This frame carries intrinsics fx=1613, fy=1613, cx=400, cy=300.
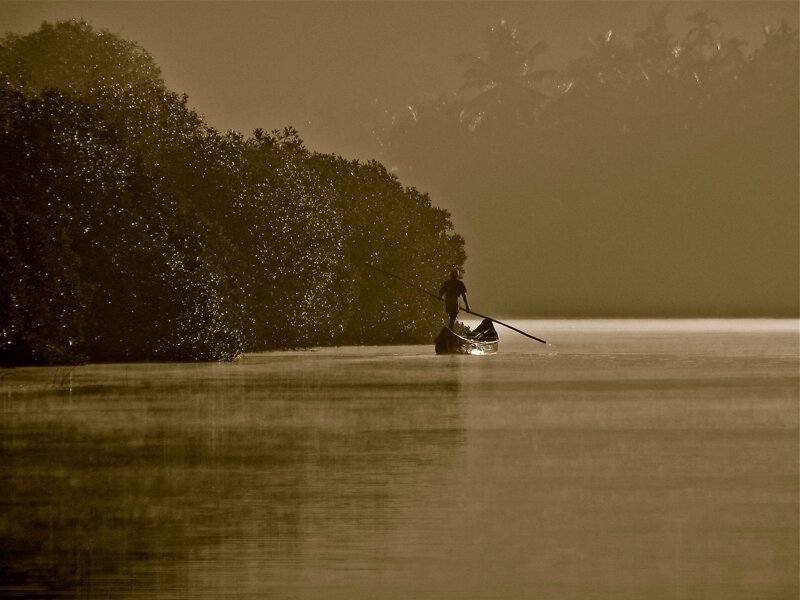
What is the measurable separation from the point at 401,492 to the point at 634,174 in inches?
3812

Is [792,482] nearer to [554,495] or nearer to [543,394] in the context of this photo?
[554,495]

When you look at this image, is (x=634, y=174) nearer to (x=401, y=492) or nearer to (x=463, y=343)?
(x=463, y=343)

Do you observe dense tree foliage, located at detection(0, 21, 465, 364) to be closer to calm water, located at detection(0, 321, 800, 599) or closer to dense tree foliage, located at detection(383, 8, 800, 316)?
calm water, located at detection(0, 321, 800, 599)

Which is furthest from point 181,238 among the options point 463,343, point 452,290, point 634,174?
point 634,174

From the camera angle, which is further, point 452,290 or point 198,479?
point 452,290

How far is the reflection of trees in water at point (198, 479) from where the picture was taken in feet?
31.2

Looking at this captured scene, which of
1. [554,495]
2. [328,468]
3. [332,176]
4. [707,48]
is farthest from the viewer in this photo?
[707,48]

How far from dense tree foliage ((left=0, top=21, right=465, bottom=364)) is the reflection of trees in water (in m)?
9.15

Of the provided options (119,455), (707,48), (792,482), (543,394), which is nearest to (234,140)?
(543,394)

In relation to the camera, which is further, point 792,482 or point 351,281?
point 351,281

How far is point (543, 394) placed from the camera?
24391 millimetres

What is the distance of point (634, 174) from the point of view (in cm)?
10762

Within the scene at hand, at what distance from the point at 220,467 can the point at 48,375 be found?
16560mm

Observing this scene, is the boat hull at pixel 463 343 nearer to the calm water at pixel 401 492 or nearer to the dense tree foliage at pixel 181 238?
the dense tree foliage at pixel 181 238
